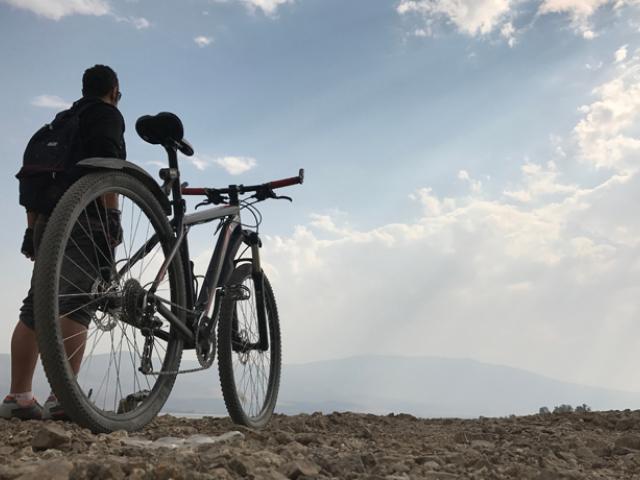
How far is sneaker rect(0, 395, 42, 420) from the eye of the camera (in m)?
4.09

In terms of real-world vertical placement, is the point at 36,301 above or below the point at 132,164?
below

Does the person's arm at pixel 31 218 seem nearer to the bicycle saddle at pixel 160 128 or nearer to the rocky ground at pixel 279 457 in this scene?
the bicycle saddle at pixel 160 128

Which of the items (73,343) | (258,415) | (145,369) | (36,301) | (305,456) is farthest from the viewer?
(258,415)

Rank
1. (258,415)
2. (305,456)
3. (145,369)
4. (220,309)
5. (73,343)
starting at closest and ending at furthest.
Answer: (305,456)
(73,343)
(145,369)
(220,309)
(258,415)

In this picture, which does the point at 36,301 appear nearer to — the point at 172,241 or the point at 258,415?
the point at 172,241

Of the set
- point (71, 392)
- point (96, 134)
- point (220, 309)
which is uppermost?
point (96, 134)

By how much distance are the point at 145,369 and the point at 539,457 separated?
2402mm

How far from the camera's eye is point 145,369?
13.0 ft

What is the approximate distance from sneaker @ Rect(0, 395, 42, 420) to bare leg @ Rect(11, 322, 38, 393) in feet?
0.45

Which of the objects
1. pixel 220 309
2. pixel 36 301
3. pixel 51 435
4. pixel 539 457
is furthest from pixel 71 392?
pixel 539 457

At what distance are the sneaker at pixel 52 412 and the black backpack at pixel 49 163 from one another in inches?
49.2

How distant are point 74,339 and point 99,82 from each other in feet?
6.02

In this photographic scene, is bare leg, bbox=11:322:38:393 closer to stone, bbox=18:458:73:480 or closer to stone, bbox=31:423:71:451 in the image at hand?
stone, bbox=31:423:71:451

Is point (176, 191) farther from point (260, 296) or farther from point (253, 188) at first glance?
point (260, 296)
